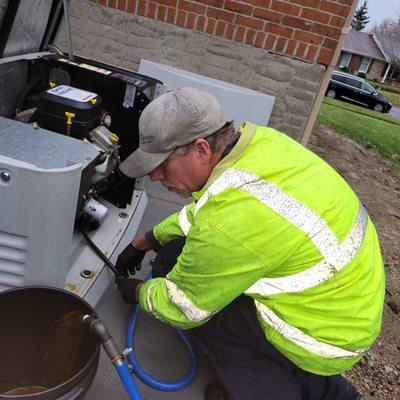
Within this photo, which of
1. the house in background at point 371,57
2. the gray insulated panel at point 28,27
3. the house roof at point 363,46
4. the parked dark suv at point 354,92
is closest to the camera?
the gray insulated panel at point 28,27

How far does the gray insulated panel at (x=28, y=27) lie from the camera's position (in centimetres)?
201

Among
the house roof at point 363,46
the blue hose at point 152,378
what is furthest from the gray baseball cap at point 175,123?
the house roof at point 363,46

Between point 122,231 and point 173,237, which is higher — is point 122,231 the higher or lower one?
the lower one

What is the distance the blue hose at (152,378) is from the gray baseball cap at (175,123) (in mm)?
863

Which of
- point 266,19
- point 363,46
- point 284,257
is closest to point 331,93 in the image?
point 266,19

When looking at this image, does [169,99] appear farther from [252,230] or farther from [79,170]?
[252,230]

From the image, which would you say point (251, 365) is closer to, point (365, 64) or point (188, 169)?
point (188, 169)

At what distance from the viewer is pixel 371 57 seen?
158ft

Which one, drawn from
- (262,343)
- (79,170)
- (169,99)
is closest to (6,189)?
(79,170)

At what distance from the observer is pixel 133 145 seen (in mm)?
2414

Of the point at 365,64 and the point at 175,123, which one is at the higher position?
the point at 175,123

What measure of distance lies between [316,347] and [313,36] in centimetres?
302

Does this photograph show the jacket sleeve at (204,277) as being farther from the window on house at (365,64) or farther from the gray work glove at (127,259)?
the window on house at (365,64)

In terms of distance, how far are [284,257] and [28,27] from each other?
5.88ft
